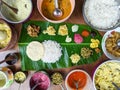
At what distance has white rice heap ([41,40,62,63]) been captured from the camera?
1.39m

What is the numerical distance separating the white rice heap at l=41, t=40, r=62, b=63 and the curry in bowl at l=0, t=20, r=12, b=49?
15cm

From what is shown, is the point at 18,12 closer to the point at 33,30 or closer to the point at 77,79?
the point at 33,30

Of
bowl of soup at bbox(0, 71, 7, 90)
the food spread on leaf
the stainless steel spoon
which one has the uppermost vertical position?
the stainless steel spoon

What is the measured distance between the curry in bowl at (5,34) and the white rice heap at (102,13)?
333mm

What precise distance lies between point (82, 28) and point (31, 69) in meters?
0.28

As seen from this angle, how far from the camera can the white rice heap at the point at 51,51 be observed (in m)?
1.39

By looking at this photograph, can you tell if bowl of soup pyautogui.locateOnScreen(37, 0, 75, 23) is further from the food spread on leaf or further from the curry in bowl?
the curry in bowl

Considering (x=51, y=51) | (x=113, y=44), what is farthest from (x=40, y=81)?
(x=113, y=44)

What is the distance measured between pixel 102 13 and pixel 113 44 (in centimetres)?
14

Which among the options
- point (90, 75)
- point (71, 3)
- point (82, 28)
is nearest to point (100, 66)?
point (90, 75)

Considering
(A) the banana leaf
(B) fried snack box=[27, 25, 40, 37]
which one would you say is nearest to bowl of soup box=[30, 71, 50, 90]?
(A) the banana leaf

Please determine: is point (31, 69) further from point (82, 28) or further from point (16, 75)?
point (82, 28)

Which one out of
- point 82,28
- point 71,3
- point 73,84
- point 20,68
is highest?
point 71,3

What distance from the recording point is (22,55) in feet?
4.58
